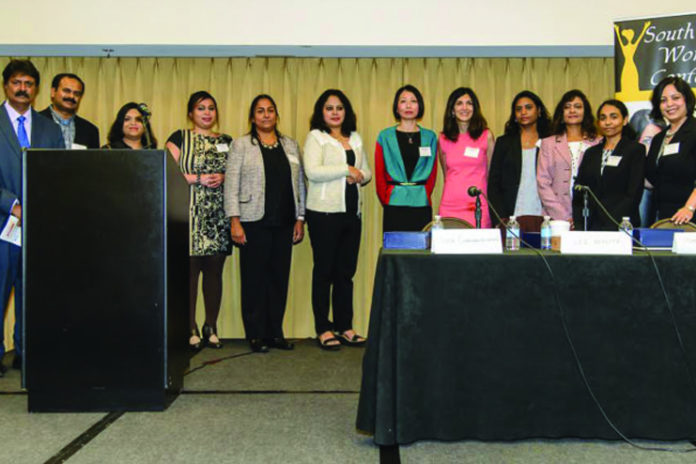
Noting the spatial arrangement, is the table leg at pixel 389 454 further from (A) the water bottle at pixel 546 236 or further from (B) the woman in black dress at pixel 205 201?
(B) the woman in black dress at pixel 205 201

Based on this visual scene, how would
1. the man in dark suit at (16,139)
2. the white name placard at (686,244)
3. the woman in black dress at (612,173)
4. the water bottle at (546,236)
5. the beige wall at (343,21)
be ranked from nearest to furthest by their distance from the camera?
the white name placard at (686,244) < the water bottle at (546,236) < the man in dark suit at (16,139) < the woman in black dress at (612,173) < the beige wall at (343,21)

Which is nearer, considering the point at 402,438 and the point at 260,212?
the point at 402,438

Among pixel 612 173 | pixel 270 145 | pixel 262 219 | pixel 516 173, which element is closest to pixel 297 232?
pixel 262 219

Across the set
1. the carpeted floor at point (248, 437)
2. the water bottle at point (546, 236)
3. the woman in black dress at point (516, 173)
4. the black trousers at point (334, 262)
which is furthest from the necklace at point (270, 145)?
the water bottle at point (546, 236)

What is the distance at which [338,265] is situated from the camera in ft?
12.5

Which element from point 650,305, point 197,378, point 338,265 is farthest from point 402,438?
point 338,265

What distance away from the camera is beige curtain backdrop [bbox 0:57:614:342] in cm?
445

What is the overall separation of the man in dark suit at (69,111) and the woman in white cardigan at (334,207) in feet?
4.43

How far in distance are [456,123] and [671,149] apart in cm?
120

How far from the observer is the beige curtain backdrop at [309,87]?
4.45 meters

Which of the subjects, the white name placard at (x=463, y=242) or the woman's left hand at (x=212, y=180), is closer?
the white name placard at (x=463, y=242)

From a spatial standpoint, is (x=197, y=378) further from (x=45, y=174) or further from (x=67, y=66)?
(x=67, y=66)

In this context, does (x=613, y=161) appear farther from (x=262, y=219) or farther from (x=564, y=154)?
(x=262, y=219)

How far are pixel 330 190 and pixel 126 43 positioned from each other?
1.75 meters
